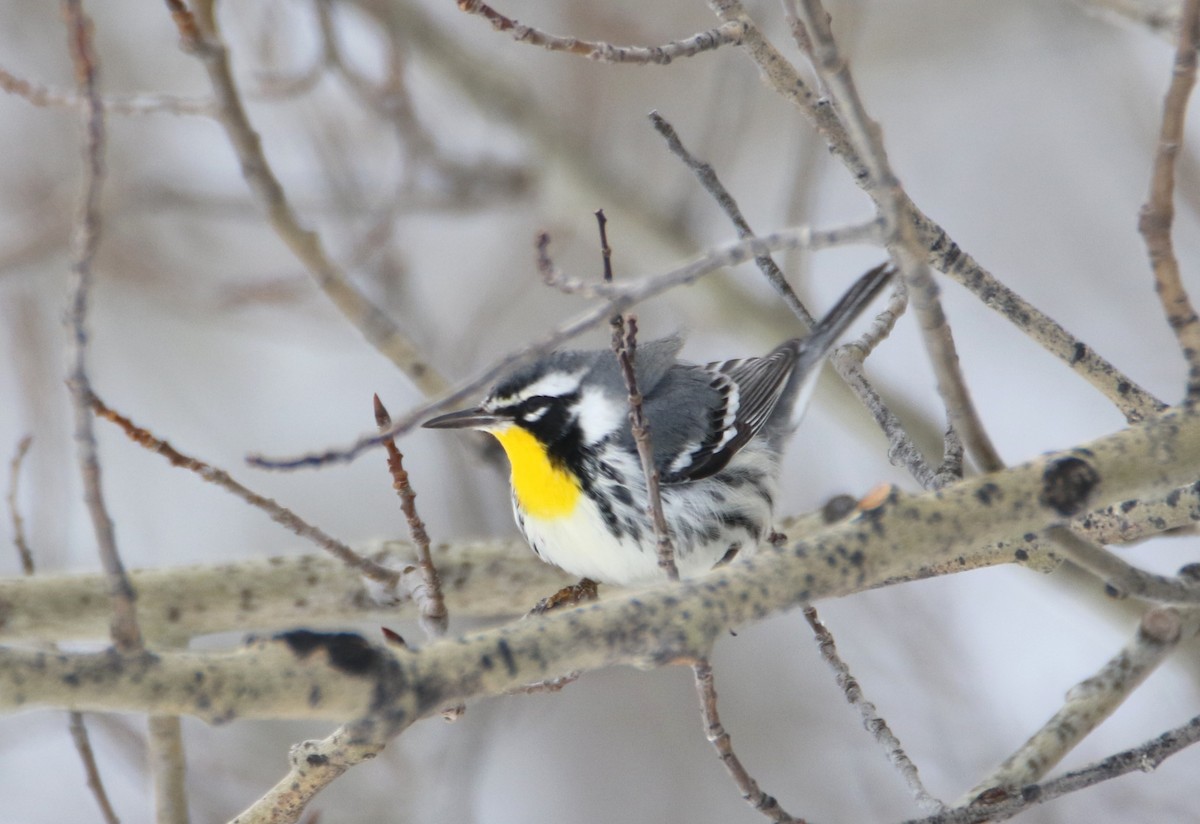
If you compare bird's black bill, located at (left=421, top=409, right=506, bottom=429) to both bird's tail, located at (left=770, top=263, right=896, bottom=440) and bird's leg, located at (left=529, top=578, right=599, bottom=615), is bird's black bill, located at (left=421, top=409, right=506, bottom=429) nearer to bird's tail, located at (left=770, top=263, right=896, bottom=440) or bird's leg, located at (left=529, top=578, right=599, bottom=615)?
bird's leg, located at (left=529, top=578, right=599, bottom=615)

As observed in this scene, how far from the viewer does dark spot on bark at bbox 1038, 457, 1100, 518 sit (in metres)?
1.40

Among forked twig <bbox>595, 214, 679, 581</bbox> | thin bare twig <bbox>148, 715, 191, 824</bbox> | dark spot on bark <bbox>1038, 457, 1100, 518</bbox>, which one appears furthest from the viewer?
thin bare twig <bbox>148, 715, 191, 824</bbox>

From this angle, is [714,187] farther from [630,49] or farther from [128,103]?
[128,103]

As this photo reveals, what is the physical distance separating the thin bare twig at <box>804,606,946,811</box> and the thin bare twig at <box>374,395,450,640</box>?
68 cm

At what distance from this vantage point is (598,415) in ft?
9.53

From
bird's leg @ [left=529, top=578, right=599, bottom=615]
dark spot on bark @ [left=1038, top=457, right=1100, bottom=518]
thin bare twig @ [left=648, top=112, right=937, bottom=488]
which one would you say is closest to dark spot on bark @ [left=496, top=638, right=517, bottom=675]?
thin bare twig @ [left=648, top=112, right=937, bottom=488]

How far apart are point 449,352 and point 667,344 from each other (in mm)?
1682

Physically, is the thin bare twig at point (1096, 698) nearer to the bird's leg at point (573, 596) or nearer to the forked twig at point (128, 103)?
the bird's leg at point (573, 596)

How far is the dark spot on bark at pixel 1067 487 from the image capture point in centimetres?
140

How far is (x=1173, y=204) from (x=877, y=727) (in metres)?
0.96

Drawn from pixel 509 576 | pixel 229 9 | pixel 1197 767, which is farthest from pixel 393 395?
pixel 1197 767

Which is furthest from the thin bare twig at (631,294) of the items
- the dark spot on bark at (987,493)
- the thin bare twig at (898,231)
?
the dark spot on bark at (987,493)

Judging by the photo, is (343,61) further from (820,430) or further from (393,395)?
(820,430)

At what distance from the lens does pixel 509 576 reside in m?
2.86
